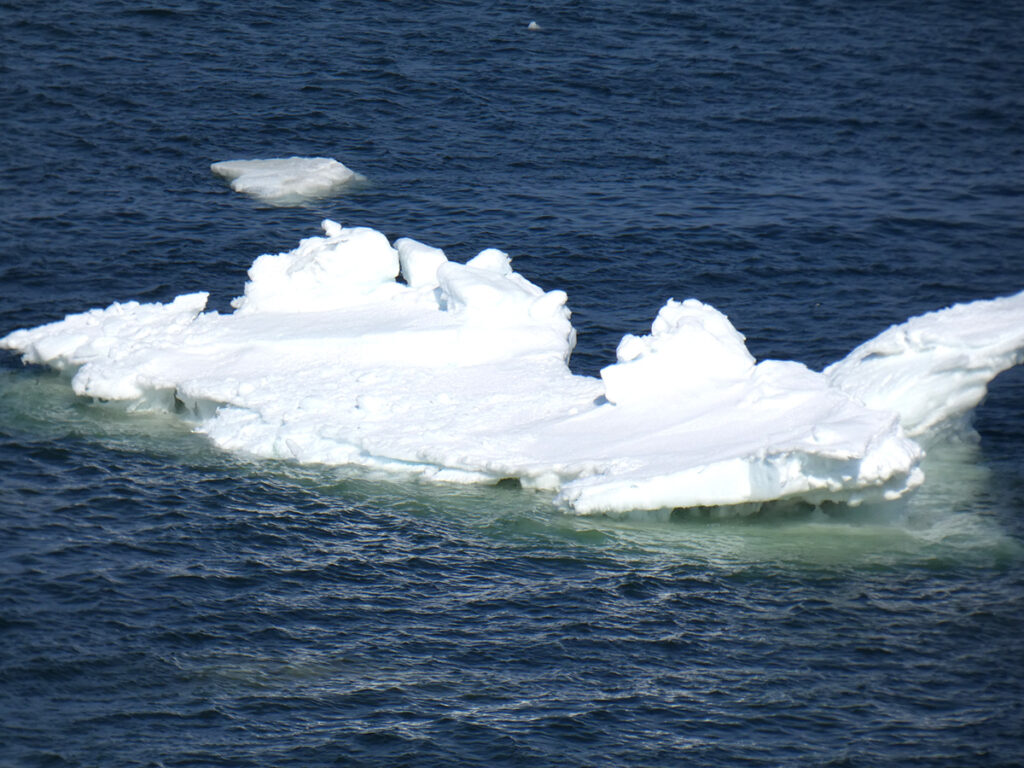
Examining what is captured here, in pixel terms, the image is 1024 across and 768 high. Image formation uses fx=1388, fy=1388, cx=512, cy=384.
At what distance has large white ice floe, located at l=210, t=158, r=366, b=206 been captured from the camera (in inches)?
1997

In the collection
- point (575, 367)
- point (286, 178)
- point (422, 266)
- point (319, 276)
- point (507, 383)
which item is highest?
point (286, 178)

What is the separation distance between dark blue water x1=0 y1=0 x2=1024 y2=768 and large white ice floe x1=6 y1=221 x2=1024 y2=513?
1.00m

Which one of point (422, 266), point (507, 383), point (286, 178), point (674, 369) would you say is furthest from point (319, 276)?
point (286, 178)

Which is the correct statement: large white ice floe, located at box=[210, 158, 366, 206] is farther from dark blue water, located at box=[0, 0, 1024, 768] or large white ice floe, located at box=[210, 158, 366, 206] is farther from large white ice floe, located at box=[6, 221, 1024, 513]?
large white ice floe, located at box=[6, 221, 1024, 513]

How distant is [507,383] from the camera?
114 ft

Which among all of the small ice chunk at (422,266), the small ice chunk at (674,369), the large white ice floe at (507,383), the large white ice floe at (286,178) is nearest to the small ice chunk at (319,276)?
the large white ice floe at (507,383)

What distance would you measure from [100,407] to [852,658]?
20462 mm

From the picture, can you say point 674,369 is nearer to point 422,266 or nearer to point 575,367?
point 575,367

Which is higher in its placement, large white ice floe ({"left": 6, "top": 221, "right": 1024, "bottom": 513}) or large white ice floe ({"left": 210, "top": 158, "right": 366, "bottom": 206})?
→ large white ice floe ({"left": 210, "top": 158, "right": 366, "bottom": 206})

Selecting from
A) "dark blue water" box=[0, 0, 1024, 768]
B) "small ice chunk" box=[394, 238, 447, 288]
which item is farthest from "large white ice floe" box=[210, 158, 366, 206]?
"small ice chunk" box=[394, 238, 447, 288]

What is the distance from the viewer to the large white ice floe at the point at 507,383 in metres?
29.2

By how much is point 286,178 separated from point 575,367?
17.7 meters

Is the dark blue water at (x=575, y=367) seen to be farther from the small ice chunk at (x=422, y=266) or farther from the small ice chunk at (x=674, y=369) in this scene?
the small ice chunk at (x=422, y=266)

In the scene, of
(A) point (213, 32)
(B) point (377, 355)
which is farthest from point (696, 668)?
(A) point (213, 32)
